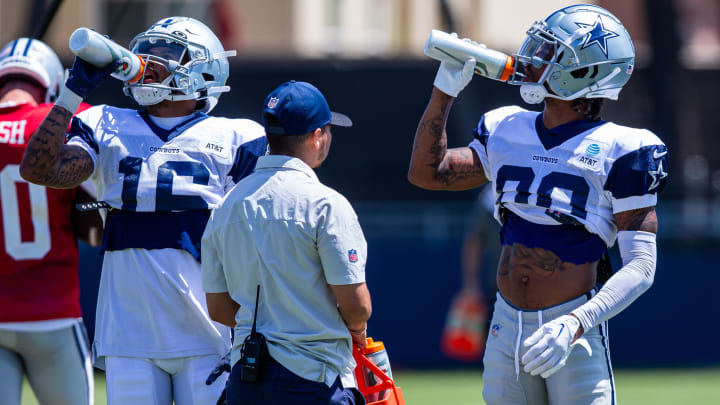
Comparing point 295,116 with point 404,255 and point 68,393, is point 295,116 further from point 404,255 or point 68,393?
point 404,255

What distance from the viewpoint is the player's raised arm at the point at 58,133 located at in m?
3.68

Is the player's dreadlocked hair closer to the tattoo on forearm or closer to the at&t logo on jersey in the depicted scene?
the at&t logo on jersey

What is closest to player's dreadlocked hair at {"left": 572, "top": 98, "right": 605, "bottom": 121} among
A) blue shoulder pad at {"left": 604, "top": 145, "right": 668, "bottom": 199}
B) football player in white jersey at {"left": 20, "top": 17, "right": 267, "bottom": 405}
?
blue shoulder pad at {"left": 604, "top": 145, "right": 668, "bottom": 199}

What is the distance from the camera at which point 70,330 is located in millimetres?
4418

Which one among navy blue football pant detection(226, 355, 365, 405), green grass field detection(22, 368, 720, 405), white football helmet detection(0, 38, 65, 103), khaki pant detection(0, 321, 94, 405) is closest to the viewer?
navy blue football pant detection(226, 355, 365, 405)

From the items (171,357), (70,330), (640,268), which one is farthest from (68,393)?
(640,268)

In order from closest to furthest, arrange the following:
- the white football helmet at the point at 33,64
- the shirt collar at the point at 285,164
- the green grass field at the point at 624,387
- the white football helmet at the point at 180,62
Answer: the shirt collar at the point at 285,164 → the white football helmet at the point at 180,62 → the white football helmet at the point at 33,64 → the green grass field at the point at 624,387

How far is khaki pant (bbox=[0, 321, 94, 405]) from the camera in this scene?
434 centimetres

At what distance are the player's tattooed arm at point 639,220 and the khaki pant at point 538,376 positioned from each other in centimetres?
30

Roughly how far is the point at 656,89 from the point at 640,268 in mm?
8623

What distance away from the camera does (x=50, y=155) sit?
12.1ft

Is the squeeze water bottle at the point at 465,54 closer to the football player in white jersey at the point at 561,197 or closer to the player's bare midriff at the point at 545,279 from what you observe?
the football player in white jersey at the point at 561,197

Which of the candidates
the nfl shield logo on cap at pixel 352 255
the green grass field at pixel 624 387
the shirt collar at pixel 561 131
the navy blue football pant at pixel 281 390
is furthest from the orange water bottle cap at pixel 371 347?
the green grass field at pixel 624 387

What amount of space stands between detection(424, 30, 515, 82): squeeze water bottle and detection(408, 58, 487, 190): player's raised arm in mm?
49
